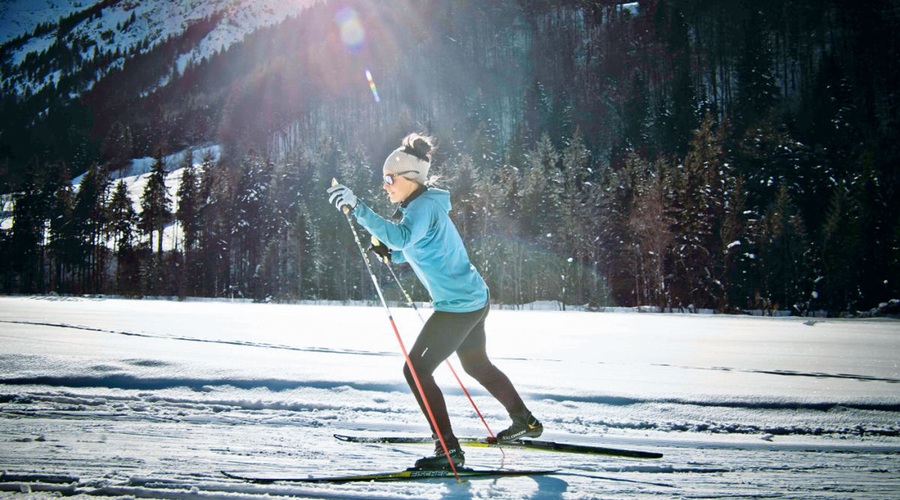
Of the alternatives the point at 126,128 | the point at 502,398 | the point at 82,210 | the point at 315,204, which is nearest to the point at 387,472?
the point at 502,398

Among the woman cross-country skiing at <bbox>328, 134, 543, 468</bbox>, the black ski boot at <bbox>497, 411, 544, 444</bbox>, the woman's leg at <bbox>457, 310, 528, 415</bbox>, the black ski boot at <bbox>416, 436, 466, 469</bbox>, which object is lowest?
the black ski boot at <bbox>416, 436, 466, 469</bbox>

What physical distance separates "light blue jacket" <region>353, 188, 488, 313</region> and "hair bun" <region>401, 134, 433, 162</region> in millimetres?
288

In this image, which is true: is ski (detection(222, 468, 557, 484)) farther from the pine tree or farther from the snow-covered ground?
the pine tree

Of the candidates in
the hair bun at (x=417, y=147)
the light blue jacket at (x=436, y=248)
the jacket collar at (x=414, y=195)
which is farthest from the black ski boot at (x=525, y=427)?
the hair bun at (x=417, y=147)

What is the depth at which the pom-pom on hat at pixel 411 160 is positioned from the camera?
354 cm

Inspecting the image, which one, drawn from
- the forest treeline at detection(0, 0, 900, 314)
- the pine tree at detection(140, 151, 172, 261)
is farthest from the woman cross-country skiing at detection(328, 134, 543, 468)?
the pine tree at detection(140, 151, 172, 261)

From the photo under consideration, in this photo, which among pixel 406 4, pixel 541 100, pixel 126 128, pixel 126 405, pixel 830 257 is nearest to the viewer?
pixel 126 405

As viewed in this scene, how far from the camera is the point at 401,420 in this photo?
4828 millimetres

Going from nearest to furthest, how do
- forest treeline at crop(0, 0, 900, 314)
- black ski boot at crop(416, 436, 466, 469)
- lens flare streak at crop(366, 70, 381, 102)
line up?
black ski boot at crop(416, 436, 466, 469) < forest treeline at crop(0, 0, 900, 314) < lens flare streak at crop(366, 70, 381, 102)

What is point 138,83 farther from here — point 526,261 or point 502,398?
point 502,398

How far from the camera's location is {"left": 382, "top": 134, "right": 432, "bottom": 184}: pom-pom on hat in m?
3.54

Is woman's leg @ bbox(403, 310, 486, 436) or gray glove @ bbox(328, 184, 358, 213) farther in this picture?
woman's leg @ bbox(403, 310, 486, 436)

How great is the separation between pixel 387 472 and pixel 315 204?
44701 mm

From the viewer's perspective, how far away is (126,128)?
326 feet
